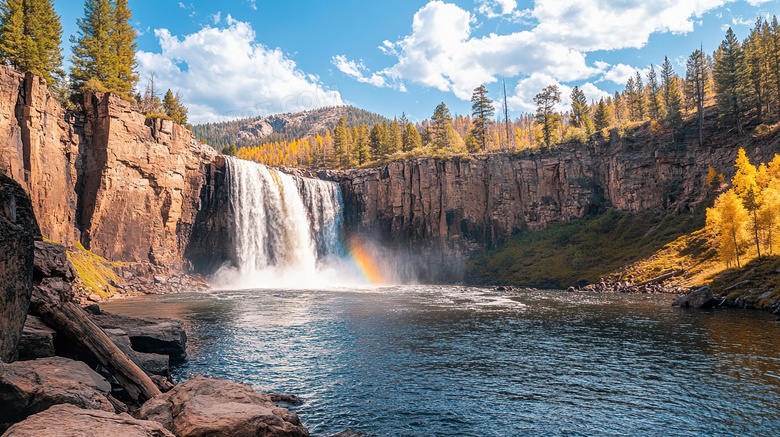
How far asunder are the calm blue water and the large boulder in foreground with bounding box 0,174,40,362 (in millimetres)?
7864

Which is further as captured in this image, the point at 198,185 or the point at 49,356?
the point at 198,185

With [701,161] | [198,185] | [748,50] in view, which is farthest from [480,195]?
[748,50]

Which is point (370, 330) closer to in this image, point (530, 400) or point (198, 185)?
point (530, 400)

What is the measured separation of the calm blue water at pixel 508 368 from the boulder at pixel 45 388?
5.88 metres

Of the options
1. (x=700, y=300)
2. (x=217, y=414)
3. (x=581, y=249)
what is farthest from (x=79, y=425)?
(x=581, y=249)

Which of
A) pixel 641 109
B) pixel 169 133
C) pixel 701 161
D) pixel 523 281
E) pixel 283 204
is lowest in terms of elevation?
pixel 523 281

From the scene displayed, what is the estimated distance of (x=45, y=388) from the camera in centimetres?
828

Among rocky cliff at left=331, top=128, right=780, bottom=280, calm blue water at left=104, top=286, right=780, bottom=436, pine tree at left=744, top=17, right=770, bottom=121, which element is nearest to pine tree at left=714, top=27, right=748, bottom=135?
pine tree at left=744, top=17, right=770, bottom=121

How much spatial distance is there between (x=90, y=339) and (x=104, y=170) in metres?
49.5

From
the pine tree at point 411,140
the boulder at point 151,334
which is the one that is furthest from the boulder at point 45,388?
the pine tree at point 411,140

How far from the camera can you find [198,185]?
64.6 m

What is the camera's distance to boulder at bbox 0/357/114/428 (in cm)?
762

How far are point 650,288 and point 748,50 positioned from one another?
67.3m

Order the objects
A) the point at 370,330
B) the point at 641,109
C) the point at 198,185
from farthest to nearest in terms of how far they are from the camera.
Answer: the point at 641,109, the point at 198,185, the point at 370,330
